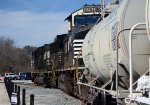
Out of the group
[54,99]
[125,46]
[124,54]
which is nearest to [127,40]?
[125,46]

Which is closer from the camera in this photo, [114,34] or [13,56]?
[114,34]

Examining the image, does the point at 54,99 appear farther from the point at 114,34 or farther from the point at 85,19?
the point at 114,34

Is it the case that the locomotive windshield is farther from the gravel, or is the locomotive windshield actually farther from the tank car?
the tank car

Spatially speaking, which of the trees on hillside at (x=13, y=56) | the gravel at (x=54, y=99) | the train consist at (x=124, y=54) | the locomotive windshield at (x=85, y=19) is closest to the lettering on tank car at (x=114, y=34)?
the train consist at (x=124, y=54)

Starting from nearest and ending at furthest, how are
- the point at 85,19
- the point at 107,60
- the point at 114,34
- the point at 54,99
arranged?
the point at 114,34 → the point at 107,60 → the point at 85,19 → the point at 54,99

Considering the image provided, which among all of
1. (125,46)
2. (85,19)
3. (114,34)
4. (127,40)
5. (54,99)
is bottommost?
(54,99)

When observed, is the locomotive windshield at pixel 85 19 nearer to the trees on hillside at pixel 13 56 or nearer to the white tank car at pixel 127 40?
the white tank car at pixel 127 40

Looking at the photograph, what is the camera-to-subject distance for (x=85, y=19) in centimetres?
2102

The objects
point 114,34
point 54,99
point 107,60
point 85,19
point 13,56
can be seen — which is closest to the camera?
point 114,34

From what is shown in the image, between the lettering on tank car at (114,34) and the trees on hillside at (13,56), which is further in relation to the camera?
the trees on hillside at (13,56)

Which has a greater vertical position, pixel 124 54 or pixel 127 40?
pixel 127 40

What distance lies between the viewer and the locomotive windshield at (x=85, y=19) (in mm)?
20859

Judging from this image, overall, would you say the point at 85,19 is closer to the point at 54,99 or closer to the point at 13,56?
the point at 54,99

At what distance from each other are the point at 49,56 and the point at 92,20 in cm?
1283
